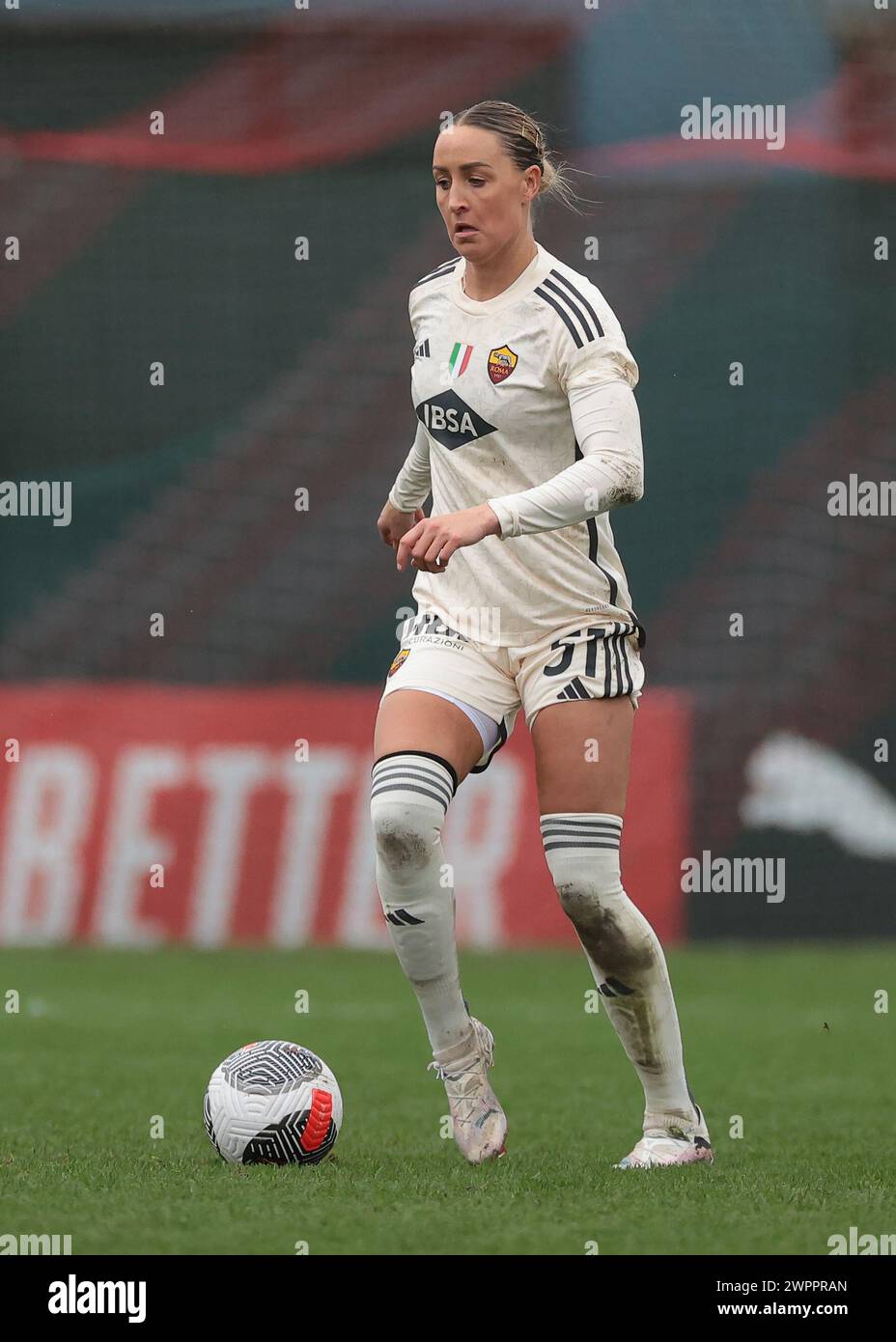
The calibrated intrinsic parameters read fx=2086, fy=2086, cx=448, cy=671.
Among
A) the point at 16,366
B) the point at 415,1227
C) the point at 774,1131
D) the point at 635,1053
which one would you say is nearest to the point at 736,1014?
the point at 774,1131

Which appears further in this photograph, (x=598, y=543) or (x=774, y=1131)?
(x=774, y=1131)

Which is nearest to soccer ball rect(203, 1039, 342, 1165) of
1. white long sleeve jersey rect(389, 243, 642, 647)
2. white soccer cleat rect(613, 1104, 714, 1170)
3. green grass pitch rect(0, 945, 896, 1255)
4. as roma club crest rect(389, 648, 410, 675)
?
green grass pitch rect(0, 945, 896, 1255)

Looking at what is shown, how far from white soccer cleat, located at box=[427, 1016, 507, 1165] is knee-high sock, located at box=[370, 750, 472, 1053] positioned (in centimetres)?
5

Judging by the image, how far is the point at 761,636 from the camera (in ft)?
40.2

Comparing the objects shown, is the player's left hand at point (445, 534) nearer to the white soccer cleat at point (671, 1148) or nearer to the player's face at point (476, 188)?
the player's face at point (476, 188)

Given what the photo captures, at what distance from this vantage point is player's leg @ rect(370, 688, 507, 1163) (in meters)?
4.70

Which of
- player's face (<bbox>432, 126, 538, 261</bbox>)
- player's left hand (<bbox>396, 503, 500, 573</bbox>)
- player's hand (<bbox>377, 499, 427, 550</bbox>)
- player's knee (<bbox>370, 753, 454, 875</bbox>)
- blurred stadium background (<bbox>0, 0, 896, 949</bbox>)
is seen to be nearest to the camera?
player's left hand (<bbox>396, 503, 500, 573</bbox>)

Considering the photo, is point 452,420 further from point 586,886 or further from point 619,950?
point 619,950

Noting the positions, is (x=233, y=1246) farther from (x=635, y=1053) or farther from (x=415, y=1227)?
(x=635, y=1053)

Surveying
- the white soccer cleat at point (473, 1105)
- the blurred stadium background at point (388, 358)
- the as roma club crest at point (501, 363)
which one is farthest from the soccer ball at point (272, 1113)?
the blurred stadium background at point (388, 358)

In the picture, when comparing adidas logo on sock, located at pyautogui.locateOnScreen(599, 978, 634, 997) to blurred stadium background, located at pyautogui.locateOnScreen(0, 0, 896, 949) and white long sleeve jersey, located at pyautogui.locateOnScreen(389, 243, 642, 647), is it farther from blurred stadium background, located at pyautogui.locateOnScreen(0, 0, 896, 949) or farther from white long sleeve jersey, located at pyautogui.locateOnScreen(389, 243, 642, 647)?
blurred stadium background, located at pyautogui.locateOnScreen(0, 0, 896, 949)
